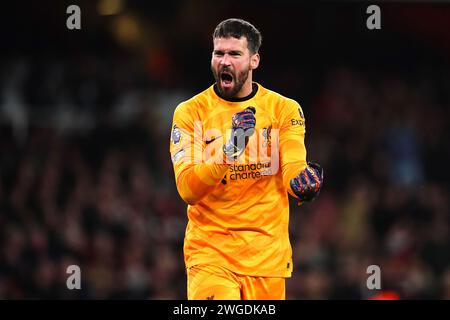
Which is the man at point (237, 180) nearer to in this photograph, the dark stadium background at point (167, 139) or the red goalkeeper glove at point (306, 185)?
the red goalkeeper glove at point (306, 185)

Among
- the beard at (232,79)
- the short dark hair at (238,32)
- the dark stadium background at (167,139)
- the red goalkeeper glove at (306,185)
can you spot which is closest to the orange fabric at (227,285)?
the red goalkeeper glove at (306,185)

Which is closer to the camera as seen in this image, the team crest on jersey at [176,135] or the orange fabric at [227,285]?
the orange fabric at [227,285]

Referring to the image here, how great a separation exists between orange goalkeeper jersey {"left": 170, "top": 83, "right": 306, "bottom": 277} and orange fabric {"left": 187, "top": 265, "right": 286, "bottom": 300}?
0.15 feet

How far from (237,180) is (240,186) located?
0.14ft

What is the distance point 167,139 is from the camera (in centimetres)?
1433

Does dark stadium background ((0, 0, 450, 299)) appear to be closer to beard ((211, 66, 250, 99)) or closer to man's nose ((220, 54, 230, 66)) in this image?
beard ((211, 66, 250, 99))

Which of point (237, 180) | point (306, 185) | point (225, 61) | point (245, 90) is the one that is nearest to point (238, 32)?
point (225, 61)

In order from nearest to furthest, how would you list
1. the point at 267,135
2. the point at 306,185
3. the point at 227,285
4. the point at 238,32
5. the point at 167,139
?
the point at 306,185 < the point at 227,285 < the point at 238,32 < the point at 267,135 < the point at 167,139

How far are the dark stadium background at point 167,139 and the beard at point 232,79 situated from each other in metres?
5.75

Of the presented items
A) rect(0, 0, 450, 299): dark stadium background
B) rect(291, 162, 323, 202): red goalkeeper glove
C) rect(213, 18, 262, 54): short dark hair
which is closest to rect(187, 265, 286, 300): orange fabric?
rect(291, 162, 323, 202): red goalkeeper glove

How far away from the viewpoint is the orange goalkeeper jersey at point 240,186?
6.23m

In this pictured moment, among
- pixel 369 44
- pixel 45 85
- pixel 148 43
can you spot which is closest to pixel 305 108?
pixel 369 44

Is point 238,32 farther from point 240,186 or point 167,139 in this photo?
point 167,139

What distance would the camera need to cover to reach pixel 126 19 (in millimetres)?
15484
